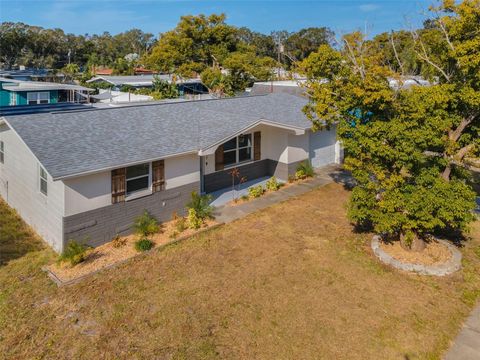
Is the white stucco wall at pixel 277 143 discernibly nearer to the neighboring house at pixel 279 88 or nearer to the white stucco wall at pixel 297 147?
the white stucco wall at pixel 297 147

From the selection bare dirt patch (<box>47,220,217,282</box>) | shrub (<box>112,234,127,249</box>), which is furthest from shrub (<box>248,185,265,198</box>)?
shrub (<box>112,234,127,249</box>)

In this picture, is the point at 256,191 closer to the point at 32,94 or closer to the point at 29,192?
the point at 29,192

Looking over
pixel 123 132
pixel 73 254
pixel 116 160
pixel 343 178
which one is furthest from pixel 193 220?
pixel 343 178

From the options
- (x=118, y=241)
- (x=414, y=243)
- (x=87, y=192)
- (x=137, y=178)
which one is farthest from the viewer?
(x=137, y=178)

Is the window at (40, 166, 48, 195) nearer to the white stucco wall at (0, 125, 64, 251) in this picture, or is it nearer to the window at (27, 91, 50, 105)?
the white stucco wall at (0, 125, 64, 251)

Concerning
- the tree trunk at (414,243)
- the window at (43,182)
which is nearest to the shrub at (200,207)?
the window at (43,182)

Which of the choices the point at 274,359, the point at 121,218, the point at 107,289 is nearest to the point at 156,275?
the point at 107,289
